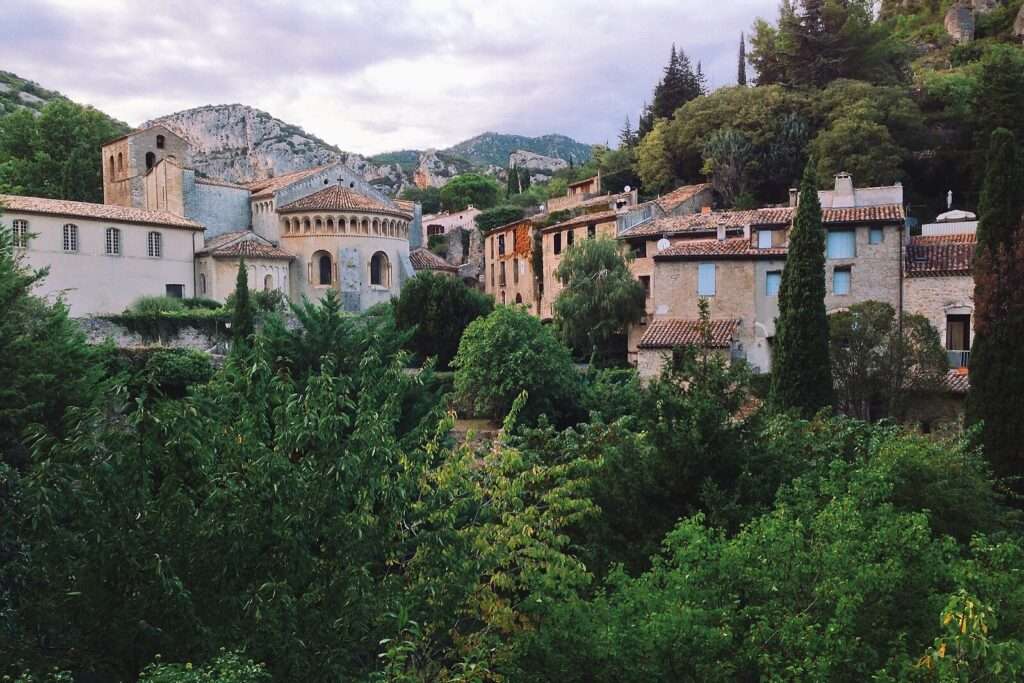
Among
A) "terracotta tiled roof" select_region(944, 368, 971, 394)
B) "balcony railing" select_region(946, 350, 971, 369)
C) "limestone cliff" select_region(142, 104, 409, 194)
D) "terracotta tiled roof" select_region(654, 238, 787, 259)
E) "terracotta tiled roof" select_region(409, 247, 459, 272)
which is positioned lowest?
"terracotta tiled roof" select_region(944, 368, 971, 394)

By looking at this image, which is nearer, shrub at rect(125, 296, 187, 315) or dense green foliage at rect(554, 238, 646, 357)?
shrub at rect(125, 296, 187, 315)

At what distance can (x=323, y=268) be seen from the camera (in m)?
48.8

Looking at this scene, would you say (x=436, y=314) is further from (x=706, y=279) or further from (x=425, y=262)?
(x=425, y=262)

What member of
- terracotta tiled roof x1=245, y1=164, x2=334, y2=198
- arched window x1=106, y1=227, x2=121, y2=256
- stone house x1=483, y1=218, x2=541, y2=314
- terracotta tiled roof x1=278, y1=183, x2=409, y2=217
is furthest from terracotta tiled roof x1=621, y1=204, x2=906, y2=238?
arched window x1=106, y1=227, x2=121, y2=256

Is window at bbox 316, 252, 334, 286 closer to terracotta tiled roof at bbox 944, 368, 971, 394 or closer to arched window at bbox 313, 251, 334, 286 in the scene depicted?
arched window at bbox 313, 251, 334, 286

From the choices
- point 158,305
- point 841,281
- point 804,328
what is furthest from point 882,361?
point 158,305

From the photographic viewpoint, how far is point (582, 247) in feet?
132

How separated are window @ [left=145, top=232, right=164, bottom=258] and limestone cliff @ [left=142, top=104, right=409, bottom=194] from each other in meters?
80.8

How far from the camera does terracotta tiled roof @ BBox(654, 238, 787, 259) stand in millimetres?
32094

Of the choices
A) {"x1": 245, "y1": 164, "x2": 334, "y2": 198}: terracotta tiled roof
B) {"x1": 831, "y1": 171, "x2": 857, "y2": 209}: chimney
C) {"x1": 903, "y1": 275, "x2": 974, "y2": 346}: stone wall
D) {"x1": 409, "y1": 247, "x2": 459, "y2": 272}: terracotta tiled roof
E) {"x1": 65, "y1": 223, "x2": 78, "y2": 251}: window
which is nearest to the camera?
{"x1": 903, "y1": 275, "x2": 974, "y2": 346}: stone wall

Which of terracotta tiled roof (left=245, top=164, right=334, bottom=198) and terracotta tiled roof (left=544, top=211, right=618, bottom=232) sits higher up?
terracotta tiled roof (left=245, top=164, right=334, bottom=198)

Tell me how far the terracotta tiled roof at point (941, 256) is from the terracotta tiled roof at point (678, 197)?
15730 millimetres

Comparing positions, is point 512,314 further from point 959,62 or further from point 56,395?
point 959,62

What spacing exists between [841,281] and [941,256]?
3.43 m
